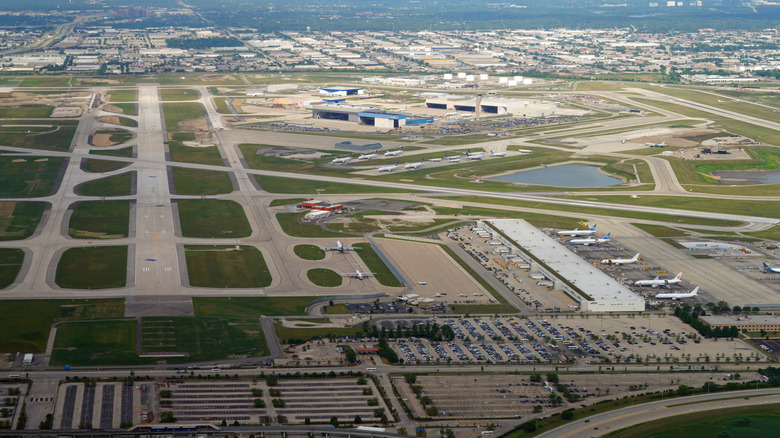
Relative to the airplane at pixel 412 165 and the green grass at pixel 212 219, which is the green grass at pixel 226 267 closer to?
the green grass at pixel 212 219

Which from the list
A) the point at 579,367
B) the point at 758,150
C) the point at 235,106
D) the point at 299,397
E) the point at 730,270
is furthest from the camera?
A: the point at 235,106

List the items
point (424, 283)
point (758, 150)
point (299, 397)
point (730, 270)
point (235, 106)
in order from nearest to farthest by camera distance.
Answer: point (299, 397) < point (424, 283) < point (730, 270) < point (758, 150) < point (235, 106)

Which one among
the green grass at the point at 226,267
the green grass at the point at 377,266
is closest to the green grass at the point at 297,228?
the green grass at the point at 377,266

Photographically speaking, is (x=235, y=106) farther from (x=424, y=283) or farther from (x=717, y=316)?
(x=717, y=316)

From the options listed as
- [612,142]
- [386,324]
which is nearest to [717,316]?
[386,324]

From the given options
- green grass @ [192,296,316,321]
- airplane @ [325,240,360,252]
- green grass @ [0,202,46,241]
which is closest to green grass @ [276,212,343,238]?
airplane @ [325,240,360,252]

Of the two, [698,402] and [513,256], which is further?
[513,256]
